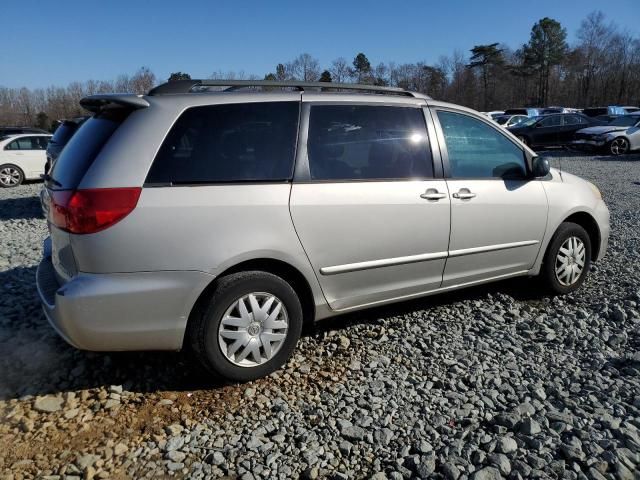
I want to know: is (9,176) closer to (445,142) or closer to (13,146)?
(13,146)

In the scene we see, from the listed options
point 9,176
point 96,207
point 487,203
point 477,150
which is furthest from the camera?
point 9,176

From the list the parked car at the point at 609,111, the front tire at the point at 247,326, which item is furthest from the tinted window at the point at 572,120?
the front tire at the point at 247,326

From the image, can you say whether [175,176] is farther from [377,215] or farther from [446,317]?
[446,317]

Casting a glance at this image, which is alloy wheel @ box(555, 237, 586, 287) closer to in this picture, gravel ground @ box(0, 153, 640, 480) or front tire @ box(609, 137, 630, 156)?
gravel ground @ box(0, 153, 640, 480)

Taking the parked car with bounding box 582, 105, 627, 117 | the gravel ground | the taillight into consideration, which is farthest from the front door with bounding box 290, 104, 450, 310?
the parked car with bounding box 582, 105, 627, 117

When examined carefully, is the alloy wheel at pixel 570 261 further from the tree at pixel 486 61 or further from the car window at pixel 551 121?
the tree at pixel 486 61

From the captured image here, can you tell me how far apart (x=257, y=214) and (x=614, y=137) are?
20.1 metres

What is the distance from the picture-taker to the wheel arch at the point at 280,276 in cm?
296

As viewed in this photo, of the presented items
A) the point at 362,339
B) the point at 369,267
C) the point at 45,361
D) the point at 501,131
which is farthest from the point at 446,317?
the point at 45,361

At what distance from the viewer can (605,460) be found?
243 cm

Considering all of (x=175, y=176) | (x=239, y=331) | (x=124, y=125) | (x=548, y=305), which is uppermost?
(x=124, y=125)

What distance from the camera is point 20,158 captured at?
14961 mm

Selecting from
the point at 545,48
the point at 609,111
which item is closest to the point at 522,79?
the point at 545,48

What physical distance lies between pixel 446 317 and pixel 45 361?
120 inches
